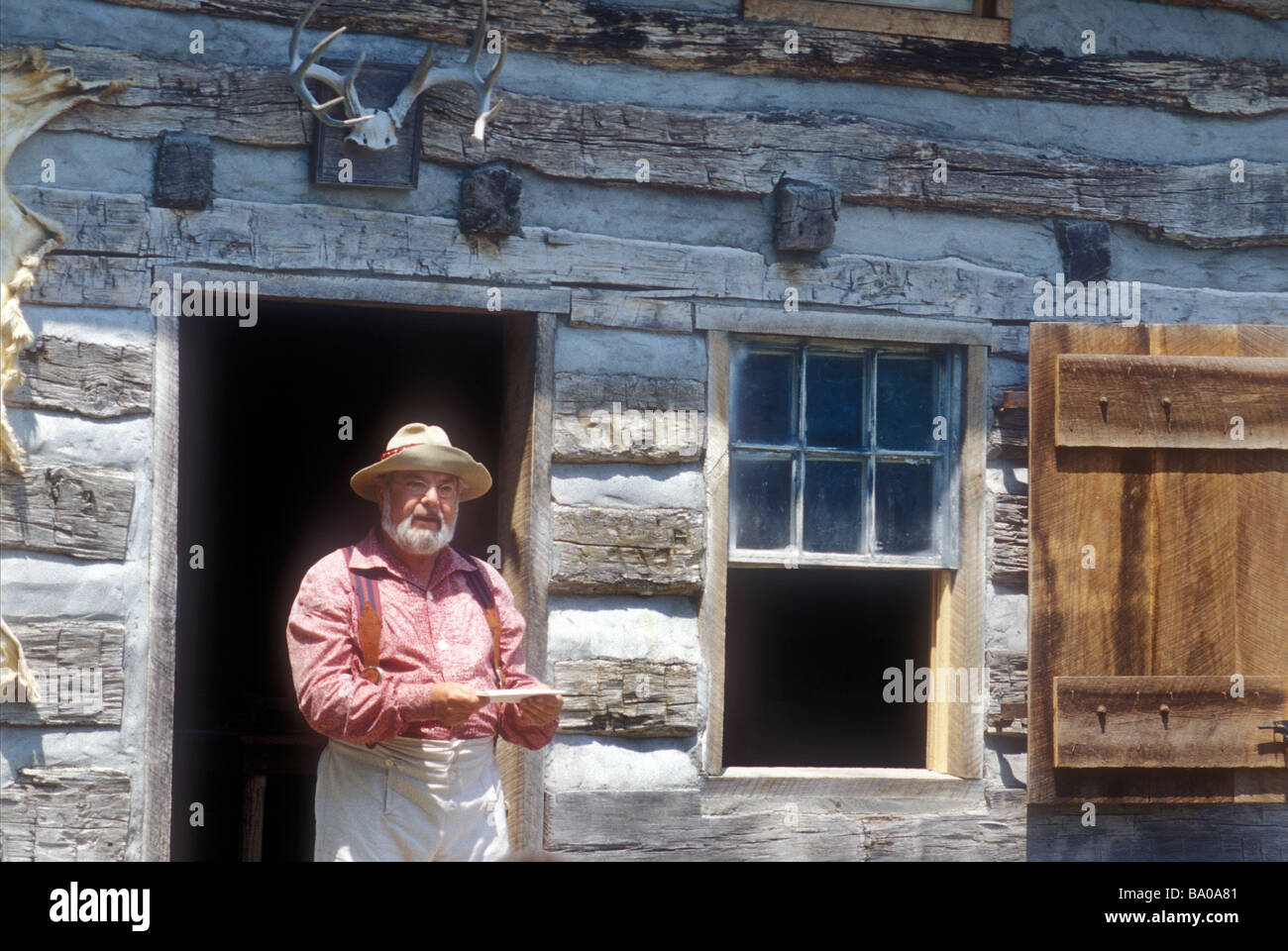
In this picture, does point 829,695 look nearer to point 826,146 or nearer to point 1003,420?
point 1003,420

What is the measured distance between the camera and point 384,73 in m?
5.76

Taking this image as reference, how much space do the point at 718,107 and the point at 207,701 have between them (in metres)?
4.15

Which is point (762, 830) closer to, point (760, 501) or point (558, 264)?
point (760, 501)

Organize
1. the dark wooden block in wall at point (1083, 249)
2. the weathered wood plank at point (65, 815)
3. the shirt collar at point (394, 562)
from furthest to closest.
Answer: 1. the dark wooden block in wall at point (1083, 249)
2. the weathered wood plank at point (65, 815)
3. the shirt collar at point (394, 562)

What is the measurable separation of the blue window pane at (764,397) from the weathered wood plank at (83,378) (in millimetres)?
2093

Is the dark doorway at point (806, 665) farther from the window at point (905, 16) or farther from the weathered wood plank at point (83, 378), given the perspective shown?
the weathered wood plank at point (83, 378)

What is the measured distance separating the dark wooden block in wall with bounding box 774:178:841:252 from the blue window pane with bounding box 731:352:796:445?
1.38 feet

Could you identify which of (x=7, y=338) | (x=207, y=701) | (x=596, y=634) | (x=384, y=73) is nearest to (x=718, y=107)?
(x=384, y=73)

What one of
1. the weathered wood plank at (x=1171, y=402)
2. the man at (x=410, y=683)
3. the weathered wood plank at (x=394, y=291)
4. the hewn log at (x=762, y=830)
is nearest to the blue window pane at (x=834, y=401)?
the weathered wood plank at (x=1171, y=402)

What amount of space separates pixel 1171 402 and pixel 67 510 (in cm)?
384

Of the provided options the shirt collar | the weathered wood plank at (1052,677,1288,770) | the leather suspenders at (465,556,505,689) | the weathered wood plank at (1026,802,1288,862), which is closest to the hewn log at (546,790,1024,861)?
the weathered wood plank at (1026,802,1288,862)

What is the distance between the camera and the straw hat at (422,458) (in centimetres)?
513

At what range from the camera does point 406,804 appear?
492 centimetres

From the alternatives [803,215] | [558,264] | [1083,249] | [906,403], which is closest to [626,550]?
[558,264]
